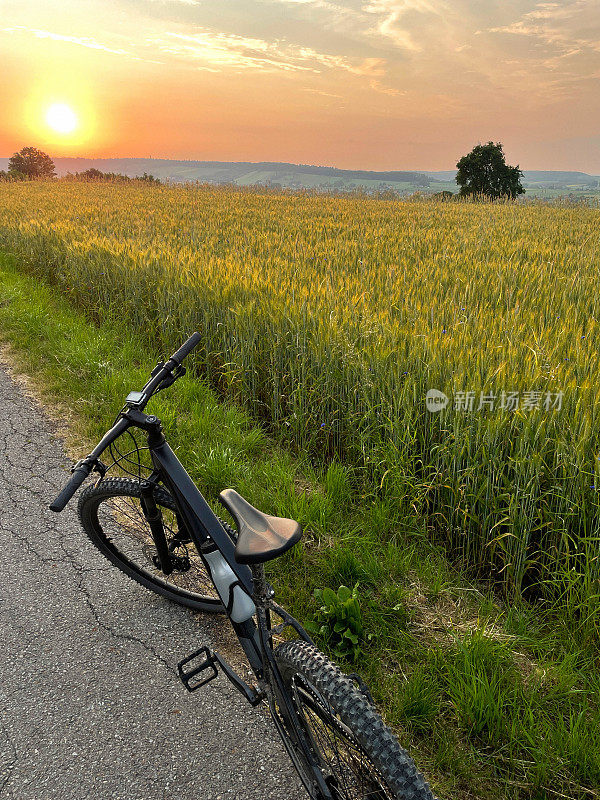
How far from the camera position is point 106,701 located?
2.54 meters

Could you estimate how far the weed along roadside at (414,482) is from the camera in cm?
231

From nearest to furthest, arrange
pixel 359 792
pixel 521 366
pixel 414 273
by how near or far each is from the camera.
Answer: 1. pixel 359 792
2. pixel 521 366
3. pixel 414 273

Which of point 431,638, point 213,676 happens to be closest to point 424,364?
point 431,638

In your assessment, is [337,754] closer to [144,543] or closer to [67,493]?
[67,493]

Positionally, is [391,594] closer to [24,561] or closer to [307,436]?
[307,436]

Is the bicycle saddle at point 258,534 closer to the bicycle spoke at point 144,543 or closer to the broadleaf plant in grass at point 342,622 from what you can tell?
the bicycle spoke at point 144,543

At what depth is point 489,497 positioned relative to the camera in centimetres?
304

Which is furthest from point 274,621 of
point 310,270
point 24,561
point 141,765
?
point 310,270

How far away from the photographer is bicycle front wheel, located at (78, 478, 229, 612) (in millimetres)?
2859

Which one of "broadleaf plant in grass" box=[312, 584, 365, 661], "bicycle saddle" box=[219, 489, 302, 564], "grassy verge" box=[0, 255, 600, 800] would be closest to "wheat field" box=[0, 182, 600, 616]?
"grassy verge" box=[0, 255, 600, 800]

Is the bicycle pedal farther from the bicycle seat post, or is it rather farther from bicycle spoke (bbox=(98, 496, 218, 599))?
the bicycle seat post

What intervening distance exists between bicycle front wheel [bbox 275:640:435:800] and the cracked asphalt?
47 cm

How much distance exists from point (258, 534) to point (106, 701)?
4.64 ft

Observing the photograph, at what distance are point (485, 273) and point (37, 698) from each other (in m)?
6.11
